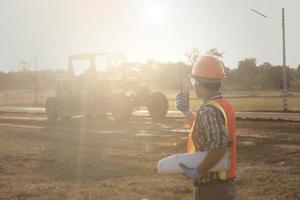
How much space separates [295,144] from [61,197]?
313 inches

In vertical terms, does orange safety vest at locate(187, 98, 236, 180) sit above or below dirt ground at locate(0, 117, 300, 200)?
above

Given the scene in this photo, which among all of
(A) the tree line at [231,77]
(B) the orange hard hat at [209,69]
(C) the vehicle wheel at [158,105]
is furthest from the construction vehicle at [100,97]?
(A) the tree line at [231,77]

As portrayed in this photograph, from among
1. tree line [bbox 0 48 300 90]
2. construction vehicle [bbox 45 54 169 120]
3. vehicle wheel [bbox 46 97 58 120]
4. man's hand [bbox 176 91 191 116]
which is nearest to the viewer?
man's hand [bbox 176 91 191 116]

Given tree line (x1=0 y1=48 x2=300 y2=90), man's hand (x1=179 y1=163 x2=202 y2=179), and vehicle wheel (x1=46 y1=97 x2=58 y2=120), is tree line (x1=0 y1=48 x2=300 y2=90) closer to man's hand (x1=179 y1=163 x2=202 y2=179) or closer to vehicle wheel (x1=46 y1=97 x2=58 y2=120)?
vehicle wheel (x1=46 y1=97 x2=58 y2=120)

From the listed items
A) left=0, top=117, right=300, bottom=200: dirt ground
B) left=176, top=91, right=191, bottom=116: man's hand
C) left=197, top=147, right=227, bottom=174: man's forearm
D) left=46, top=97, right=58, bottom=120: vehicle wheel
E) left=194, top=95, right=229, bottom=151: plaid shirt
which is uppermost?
left=176, top=91, right=191, bottom=116: man's hand

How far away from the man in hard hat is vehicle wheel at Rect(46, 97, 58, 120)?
23513 millimetres

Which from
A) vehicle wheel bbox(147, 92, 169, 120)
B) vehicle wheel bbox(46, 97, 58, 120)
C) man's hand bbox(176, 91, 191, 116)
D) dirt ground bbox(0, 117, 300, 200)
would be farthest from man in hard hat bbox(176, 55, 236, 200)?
vehicle wheel bbox(46, 97, 58, 120)

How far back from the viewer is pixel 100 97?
1012 inches

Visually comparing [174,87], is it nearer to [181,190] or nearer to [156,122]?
[156,122]

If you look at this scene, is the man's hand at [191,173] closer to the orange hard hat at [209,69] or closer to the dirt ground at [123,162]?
the orange hard hat at [209,69]

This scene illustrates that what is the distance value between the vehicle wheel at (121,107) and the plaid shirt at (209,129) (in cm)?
2028

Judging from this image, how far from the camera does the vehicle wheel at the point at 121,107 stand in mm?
24991

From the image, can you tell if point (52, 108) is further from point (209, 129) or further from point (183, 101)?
point (209, 129)

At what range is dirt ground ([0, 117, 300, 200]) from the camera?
9.93 metres
